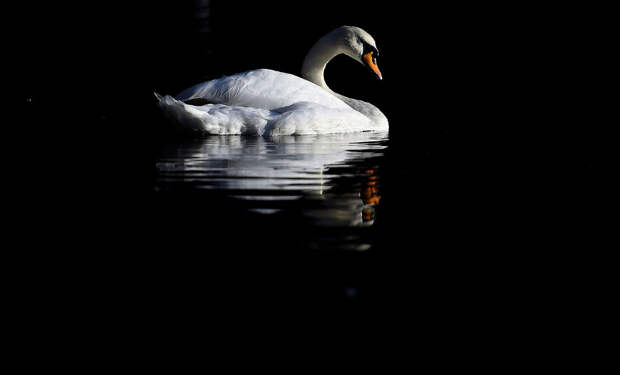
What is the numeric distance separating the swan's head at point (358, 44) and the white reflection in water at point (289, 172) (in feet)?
5.84

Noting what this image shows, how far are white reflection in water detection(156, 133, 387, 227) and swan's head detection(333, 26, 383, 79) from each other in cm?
178

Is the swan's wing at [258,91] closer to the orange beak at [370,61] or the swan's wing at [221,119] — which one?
the swan's wing at [221,119]

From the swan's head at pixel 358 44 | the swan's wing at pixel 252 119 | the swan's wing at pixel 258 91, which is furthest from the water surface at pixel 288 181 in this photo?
the swan's head at pixel 358 44

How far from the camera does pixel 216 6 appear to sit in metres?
40.2

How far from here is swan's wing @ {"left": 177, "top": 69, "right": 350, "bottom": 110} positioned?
955 cm

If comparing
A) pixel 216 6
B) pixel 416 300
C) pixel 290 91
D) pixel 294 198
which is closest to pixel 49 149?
pixel 290 91

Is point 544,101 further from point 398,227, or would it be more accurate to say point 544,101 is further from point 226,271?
point 226,271

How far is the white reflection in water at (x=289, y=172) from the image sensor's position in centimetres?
584

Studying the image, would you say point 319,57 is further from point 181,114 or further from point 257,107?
point 181,114

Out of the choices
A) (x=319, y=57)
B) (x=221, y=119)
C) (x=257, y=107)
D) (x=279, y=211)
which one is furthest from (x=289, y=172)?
(x=319, y=57)

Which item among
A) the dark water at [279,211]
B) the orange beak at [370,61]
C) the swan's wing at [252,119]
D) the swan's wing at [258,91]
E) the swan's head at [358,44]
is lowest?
the dark water at [279,211]

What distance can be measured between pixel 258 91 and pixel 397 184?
118 inches

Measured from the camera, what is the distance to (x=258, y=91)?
31.4 feet

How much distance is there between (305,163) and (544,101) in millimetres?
7335
